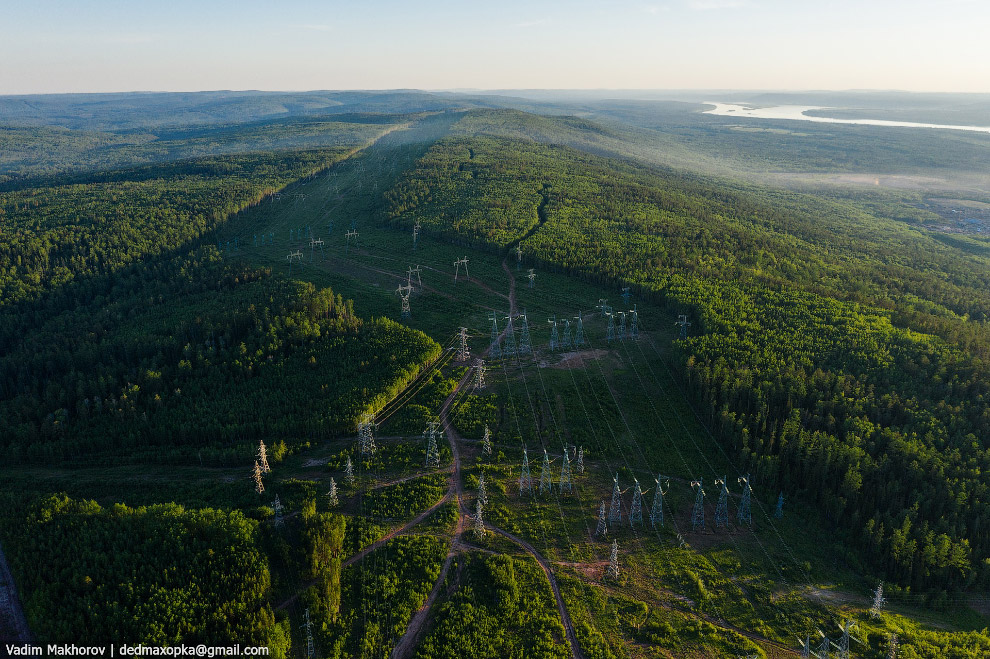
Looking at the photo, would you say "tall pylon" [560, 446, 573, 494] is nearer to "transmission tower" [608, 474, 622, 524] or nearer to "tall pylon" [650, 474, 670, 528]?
"transmission tower" [608, 474, 622, 524]

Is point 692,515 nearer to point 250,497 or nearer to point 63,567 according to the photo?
point 250,497

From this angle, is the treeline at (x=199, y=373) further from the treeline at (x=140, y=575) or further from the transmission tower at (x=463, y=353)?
the treeline at (x=140, y=575)

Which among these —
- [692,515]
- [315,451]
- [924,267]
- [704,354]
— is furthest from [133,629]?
[924,267]

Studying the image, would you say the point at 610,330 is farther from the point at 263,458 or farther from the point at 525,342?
the point at 263,458

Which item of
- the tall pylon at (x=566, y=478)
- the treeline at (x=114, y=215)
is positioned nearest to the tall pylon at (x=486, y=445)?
the tall pylon at (x=566, y=478)

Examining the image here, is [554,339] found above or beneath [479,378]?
above

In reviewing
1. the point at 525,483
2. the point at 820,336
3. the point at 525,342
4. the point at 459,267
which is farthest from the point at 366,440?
the point at 459,267
